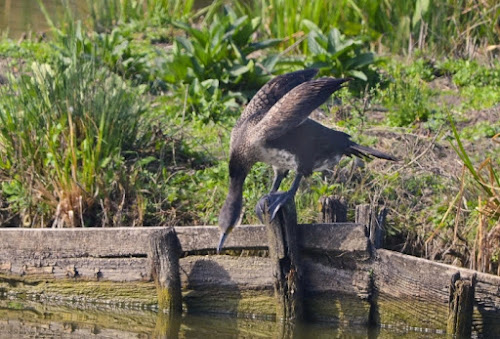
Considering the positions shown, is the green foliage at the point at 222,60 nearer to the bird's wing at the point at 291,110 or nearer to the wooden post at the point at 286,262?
the bird's wing at the point at 291,110

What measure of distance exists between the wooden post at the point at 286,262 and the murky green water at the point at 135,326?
131mm

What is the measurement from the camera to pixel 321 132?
613 centimetres

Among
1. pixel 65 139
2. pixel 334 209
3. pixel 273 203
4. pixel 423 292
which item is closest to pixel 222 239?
pixel 273 203

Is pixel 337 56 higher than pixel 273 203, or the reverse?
pixel 337 56

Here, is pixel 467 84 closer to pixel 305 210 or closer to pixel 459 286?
pixel 305 210

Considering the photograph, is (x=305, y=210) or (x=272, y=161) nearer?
(x=272, y=161)

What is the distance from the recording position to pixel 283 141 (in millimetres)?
5988

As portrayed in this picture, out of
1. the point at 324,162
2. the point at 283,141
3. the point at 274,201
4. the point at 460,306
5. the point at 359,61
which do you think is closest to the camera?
the point at 460,306

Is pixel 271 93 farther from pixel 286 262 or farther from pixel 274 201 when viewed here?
pixel 286 262

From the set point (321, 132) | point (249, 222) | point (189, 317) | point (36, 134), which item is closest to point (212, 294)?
point (189, 317)

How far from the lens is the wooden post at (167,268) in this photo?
603cm

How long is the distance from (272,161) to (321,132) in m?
0.37

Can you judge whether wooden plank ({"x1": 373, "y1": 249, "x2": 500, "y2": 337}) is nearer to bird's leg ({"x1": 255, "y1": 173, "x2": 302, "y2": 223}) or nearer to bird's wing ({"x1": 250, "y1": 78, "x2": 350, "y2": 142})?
bird's leg ({"x1": 255, "y1": 173, "x2": 302, "y2": 223})

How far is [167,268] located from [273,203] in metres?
0.84
